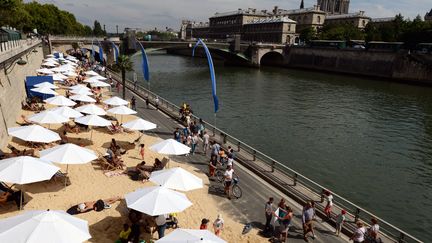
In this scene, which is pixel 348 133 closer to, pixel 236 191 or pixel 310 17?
pixel 236 191

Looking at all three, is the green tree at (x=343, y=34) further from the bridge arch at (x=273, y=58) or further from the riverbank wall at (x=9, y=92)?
the riverbank wall at (x=9, y=92)

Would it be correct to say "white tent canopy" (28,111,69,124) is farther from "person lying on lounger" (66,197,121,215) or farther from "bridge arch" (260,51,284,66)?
"bridge arch" (260,51,284,66)

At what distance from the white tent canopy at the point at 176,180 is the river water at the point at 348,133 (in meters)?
11.1

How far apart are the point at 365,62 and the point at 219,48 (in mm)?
40075

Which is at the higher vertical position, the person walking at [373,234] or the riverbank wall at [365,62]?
the riverbank wall at [365,62]

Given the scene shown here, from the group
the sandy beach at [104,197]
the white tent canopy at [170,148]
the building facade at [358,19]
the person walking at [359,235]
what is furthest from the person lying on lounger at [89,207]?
the building facade at [358,19]

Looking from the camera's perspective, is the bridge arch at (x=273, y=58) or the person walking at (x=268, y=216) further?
the bridge arch at (x=273, y=58)

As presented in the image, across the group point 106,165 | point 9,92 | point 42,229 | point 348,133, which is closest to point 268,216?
point 42,229

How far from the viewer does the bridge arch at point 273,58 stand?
111 meters

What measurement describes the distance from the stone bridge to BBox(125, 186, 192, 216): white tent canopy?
70179 mm

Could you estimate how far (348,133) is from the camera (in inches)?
1328

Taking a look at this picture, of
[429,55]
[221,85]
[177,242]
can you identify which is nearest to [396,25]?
[429,55]

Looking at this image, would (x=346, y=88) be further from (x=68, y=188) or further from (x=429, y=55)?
(x=68, y=188)

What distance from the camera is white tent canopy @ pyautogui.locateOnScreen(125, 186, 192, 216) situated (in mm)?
11156
